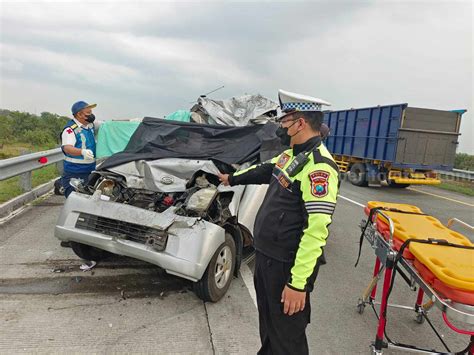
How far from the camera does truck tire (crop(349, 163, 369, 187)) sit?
12.2m

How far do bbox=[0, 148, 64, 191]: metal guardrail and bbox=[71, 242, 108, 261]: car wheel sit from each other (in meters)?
2.29

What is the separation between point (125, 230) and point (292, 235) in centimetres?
190

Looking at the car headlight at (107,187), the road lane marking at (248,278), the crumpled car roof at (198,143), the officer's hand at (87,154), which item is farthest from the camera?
the officer's hand at (87,154)

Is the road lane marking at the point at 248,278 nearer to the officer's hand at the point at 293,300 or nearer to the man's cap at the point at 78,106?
the officer's hand at the point at 293,300

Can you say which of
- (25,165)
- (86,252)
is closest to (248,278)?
(86,252)

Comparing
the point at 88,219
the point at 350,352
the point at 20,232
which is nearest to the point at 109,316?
the point at 88,219

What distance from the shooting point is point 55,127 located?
56.2 feet

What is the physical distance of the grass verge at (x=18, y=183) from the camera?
5801mm

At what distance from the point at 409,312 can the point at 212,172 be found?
250cm

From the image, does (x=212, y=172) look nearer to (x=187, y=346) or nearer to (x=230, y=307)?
(x=230, y=307)

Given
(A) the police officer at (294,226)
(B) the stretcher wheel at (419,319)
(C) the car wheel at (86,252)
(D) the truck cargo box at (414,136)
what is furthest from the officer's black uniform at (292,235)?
(D) the truck cargo box at (414,136)

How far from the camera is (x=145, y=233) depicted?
3205 mm

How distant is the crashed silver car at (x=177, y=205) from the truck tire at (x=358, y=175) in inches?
343

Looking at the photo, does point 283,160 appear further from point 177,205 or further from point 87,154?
point 87,154
